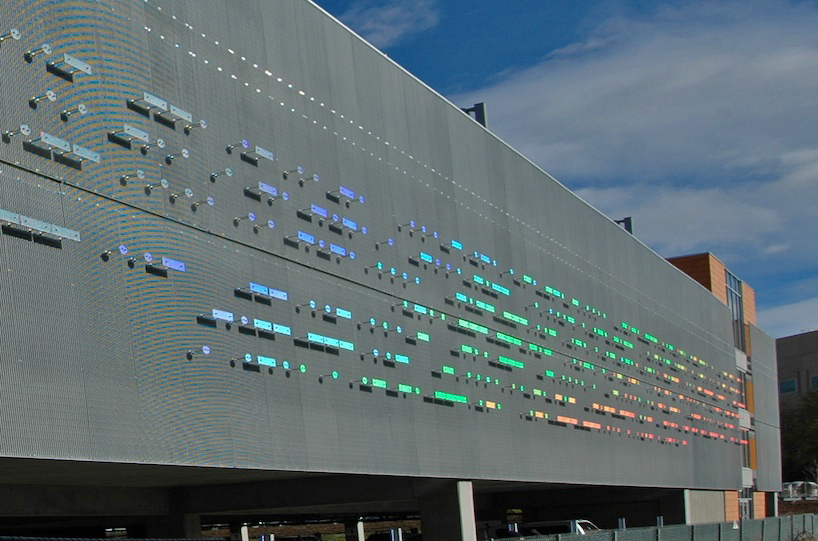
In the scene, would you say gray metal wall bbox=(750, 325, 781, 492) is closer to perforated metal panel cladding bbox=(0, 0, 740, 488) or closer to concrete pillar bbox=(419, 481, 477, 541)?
perforated metal panel cladding bbox=(0, 0, 740, 488)

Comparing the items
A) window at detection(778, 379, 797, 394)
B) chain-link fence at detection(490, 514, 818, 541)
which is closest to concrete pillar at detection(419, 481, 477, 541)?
chain-link fence at detection(490, 514, 818, 541)

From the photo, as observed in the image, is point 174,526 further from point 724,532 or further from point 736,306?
point 736,306

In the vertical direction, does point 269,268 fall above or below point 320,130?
below

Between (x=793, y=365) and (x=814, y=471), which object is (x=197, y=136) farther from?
(x=793, y=365)

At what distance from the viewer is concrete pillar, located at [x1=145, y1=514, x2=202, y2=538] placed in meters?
24.5

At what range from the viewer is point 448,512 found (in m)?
25.3

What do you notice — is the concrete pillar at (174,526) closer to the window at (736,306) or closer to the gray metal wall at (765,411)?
the window at (736,306)

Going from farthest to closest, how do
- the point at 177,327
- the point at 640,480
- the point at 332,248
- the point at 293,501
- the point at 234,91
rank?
the point at 640,480 < the point at 293,501 < the point at 332,248 < the point at 234,91 < the point at 177,327

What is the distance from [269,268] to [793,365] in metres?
100

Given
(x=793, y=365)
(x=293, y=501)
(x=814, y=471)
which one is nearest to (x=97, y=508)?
(x=293, y=501)

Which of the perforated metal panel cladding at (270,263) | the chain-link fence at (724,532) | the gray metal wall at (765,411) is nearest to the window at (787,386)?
the gray metal wall at (765,411)

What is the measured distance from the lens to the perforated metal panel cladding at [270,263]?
14938mm

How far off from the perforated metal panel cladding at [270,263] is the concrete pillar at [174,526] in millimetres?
4997

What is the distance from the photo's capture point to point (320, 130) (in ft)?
72.2
